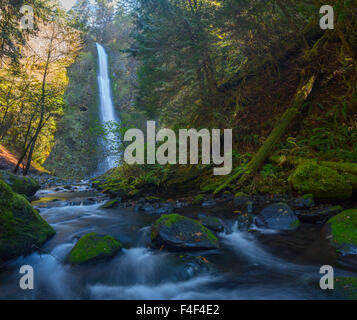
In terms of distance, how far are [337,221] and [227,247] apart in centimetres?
166

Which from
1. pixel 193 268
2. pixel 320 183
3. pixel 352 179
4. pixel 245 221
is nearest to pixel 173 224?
pixel 193 268

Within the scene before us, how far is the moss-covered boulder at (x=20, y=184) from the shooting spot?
725 centimetres

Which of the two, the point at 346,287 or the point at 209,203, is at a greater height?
the point at 209,203

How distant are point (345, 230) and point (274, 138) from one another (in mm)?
3267

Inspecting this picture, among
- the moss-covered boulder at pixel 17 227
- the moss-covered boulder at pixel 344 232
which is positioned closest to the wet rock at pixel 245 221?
the moss-covered boulder at pixel 344 232

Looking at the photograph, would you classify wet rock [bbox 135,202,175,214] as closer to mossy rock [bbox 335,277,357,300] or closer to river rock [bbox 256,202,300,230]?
river rock [bbox 256,202,300,230]

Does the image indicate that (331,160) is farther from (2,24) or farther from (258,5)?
(2,24)

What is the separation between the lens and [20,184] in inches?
298

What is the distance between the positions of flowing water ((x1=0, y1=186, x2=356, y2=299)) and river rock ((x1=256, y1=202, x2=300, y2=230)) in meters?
0.15

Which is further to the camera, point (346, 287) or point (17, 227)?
point (17, 227)

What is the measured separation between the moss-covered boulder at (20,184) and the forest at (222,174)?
0.27 ft

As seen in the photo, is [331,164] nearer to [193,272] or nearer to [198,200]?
[198,200]

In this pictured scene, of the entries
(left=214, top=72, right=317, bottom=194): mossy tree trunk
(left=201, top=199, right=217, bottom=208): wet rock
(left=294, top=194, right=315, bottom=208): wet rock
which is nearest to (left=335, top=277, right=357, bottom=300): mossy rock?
(left=294, top=194, right=315, bottom=208): wet rock

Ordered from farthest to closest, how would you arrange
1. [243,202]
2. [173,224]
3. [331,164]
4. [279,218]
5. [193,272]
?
[243,202], [331,164], [279,218], [173,224], [193,272]
